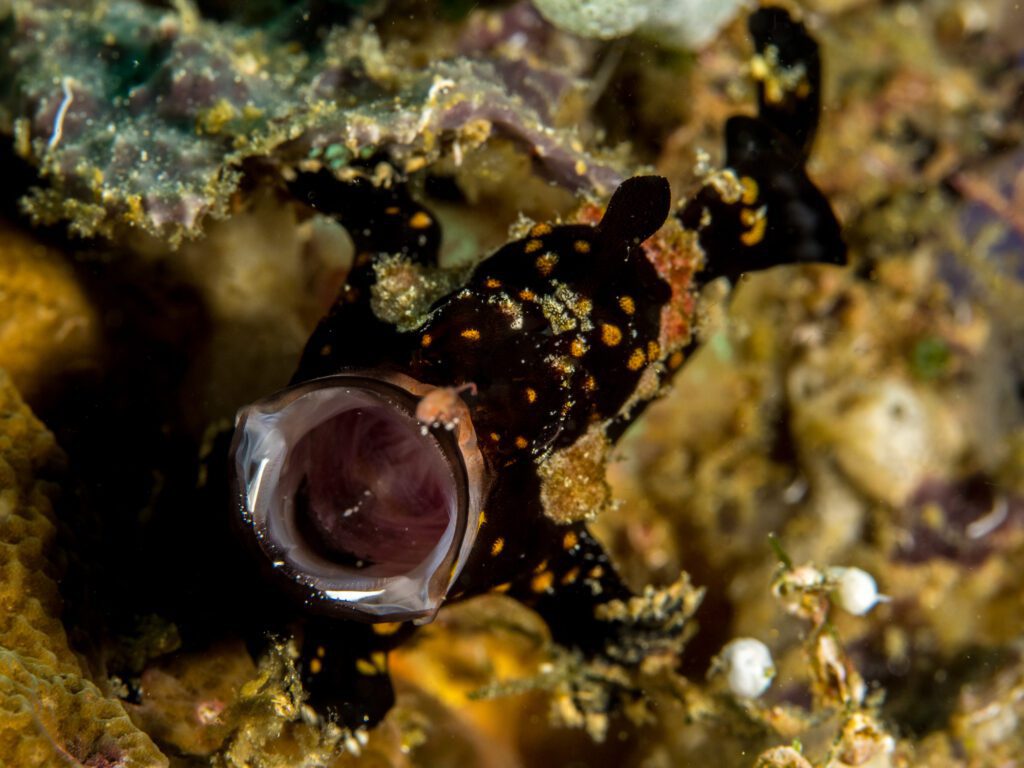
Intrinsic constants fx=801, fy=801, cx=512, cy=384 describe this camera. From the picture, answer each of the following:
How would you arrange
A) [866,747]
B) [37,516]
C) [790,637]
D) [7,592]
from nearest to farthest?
1. [7,592]
2. [37,516]
3. [866,747]
4. [790,637]

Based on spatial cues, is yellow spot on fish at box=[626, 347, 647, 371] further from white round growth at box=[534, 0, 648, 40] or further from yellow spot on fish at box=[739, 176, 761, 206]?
white round growth at box=[534, 0, 648, 40]

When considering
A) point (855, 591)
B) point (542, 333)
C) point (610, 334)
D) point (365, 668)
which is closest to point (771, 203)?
point (610, 334)

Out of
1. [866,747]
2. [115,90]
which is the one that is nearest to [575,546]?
[866,747]

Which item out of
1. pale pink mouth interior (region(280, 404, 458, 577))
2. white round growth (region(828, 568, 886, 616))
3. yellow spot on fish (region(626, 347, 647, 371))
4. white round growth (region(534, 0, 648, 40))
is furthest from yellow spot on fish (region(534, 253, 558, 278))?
white round growth (region(828, 568, 886, 616))

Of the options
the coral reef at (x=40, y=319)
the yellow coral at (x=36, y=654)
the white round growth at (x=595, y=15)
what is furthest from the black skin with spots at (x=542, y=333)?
the coral reef at (x=40, y=319)

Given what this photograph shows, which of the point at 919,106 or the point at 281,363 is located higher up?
the point at 919,106

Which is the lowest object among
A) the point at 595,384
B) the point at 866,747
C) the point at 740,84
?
the point at 866,747

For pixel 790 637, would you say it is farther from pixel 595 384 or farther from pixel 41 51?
pixel 41 51
